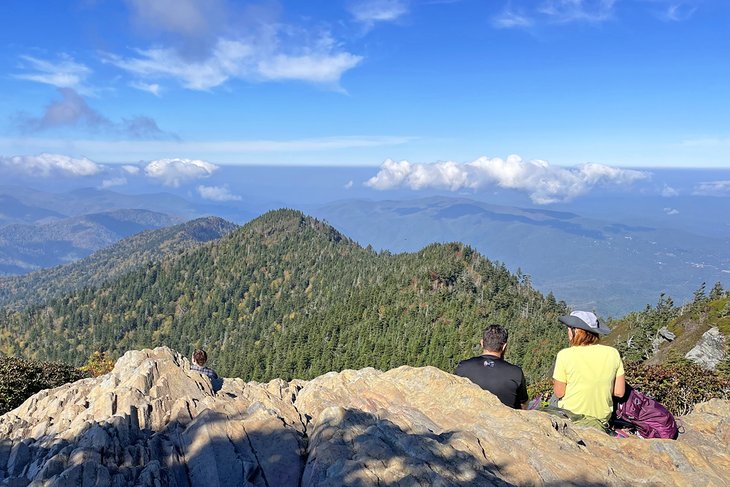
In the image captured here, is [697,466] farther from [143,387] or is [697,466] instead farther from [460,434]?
[143,387]

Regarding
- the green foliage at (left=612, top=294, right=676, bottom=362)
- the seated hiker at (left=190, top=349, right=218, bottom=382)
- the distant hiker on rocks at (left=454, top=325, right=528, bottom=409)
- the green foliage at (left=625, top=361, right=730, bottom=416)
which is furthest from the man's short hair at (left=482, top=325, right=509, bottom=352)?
the green foliage at (left=612, top=294, right=676, bottom=362)

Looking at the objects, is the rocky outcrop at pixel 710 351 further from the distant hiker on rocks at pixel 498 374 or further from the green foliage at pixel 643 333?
the distant hiker on rocks at pixel 498 374

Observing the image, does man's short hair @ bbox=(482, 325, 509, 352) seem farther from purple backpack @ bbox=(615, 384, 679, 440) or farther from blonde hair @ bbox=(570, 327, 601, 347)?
purple backpack @ bbox=(615, 384, 679, 440)

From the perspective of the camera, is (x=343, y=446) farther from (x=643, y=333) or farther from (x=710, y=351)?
(x=643, y=333)

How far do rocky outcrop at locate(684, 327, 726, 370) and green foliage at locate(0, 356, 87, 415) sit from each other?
71.7 m

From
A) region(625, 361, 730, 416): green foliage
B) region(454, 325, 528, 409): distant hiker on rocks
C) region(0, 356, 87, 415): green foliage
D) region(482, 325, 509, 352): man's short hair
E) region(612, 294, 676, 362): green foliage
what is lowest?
region(612, 294, 676, 362): green foliage

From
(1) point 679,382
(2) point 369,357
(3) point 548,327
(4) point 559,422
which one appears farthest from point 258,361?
(4) point 559,422

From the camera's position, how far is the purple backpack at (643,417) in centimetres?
1280

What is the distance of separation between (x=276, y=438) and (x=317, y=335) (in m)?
139

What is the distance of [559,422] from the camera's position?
473 inches

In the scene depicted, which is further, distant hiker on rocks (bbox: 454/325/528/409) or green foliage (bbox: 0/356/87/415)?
green foliage (bbox: 0/356/87/415)

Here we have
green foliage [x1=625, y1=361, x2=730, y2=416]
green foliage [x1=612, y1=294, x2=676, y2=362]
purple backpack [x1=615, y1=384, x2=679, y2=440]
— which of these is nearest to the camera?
purple backpack [x1=615, y1=384, x2=679, y2=440]

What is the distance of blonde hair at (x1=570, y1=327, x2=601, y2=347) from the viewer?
38.1 feet

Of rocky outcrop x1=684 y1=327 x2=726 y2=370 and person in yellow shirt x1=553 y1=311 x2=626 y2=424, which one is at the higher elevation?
person in yellow shirt x1=553 y1=311 x2=626 y2=424
